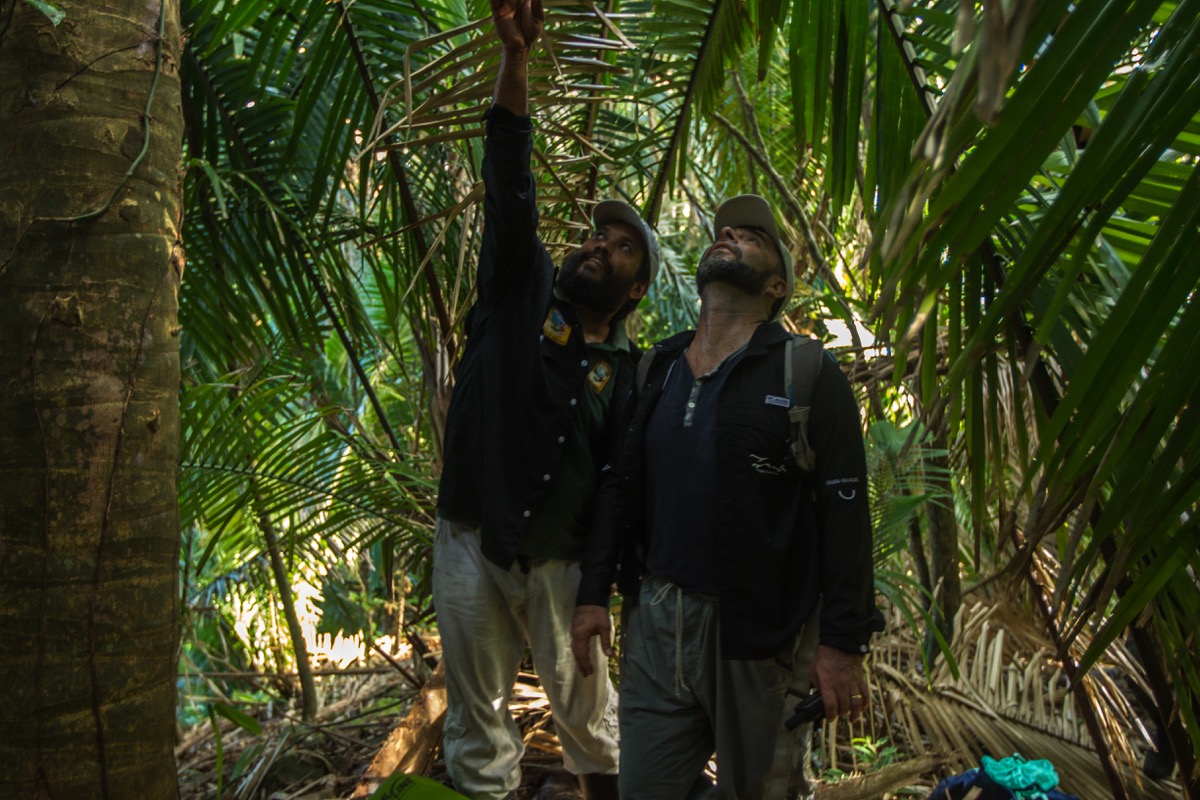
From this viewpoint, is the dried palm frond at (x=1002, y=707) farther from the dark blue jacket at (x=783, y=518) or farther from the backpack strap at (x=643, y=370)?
the backpack strap at (x=643, y=370)

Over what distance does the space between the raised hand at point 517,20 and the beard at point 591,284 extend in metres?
0.71

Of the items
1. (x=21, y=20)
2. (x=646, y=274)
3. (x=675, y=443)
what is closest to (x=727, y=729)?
(x=675, y=443)

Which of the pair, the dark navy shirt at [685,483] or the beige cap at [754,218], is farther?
the beige cap at [754,218]

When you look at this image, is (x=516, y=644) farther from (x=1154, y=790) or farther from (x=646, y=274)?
(x=1154, y=790)

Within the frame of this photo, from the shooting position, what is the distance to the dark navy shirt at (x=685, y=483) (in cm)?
229

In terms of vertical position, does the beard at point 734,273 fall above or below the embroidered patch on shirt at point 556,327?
above

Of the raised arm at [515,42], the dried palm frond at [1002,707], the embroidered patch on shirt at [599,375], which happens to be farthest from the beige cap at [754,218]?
the dried palm frond at [1002,707]

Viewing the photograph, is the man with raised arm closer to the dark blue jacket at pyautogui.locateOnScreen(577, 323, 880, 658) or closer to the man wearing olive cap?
the man wearing olive cap

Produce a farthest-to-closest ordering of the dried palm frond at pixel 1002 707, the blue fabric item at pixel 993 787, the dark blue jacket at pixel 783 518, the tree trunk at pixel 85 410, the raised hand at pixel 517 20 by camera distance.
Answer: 1. the dried palm frond at pixel 1002 707
2. the blue fabric item at pixel 993 787
3. the dark blue jacket at pixel 783 518
4. the raised hand at pixel 517 20
5. the tree trunk at pixel 85 410

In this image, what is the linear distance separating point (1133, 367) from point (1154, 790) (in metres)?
3.06

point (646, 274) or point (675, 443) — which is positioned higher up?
point (646, 274)

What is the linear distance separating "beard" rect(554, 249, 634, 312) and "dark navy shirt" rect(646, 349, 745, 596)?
38 cm

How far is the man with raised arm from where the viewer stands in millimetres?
2525

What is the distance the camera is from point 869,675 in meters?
4.03
